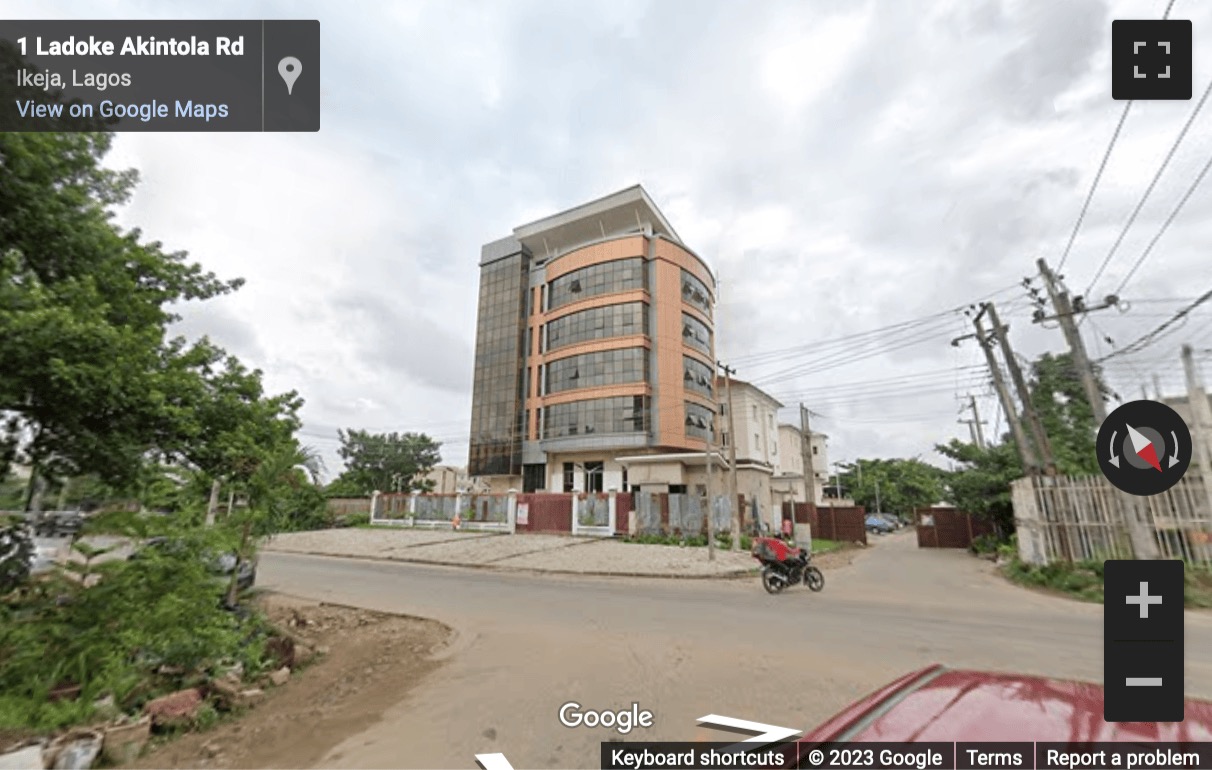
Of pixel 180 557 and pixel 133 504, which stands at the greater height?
pixel 133 504

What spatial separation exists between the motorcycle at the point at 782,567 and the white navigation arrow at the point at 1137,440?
382 inches

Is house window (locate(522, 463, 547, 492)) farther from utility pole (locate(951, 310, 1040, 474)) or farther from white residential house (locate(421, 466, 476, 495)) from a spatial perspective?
utility pole (locate(951, 310, 1040, 474))

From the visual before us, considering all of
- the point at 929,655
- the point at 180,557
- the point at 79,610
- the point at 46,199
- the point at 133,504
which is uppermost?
the point at 46,199

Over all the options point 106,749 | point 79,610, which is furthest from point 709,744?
point 79,610

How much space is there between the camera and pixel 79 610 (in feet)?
18.1

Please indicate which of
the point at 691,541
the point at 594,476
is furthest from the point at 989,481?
the point at 594,476

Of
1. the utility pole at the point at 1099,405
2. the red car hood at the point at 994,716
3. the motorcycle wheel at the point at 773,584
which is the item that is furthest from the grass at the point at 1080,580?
the red car hood at the point at 994,716

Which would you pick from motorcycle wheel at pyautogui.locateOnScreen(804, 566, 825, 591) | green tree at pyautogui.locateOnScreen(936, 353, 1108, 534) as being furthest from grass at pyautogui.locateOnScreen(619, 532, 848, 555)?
motorcycle wheel at pyautogui.locateOnScreen(804, 566, 825, 591)

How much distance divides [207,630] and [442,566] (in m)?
10.9

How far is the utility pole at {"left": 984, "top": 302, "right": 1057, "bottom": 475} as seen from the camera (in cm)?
1388

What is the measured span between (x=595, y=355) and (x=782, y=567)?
22632 millimetres

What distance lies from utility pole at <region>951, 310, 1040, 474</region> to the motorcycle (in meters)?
7.86

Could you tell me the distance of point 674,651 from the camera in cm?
641

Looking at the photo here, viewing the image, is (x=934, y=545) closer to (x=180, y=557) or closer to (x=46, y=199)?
(x=180, y=557)
